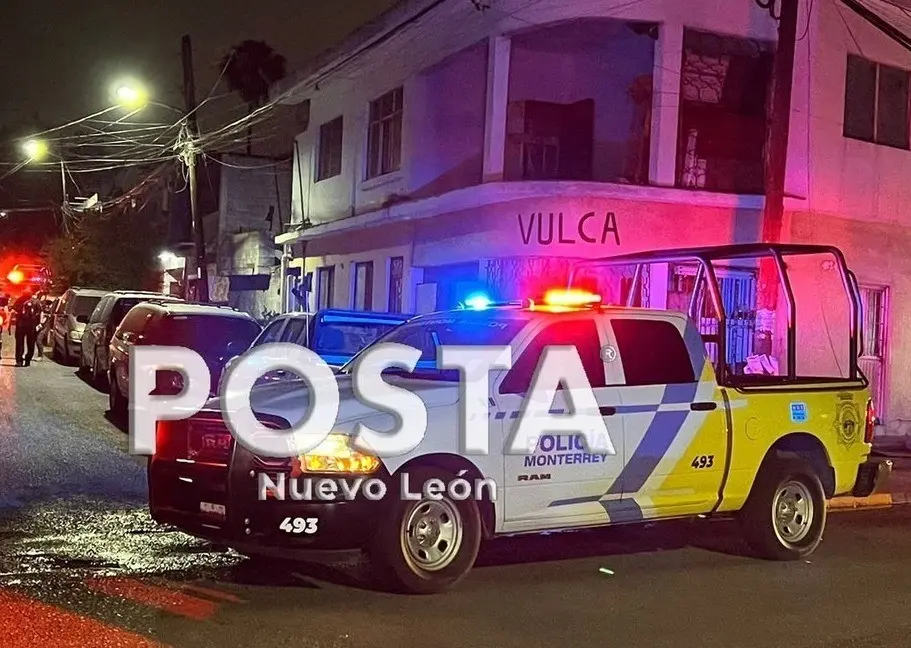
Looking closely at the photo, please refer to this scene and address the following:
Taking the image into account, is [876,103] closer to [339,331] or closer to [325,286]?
[339,331]

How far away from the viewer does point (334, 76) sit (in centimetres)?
2170

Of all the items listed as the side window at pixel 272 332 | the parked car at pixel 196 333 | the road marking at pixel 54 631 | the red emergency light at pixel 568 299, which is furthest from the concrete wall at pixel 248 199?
the road marking at pixel 54 631

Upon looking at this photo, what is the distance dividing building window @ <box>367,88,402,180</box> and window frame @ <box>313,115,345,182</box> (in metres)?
1.54

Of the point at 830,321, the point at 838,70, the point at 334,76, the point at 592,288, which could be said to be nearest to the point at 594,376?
the point at 592,288

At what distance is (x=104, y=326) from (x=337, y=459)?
12900 mm

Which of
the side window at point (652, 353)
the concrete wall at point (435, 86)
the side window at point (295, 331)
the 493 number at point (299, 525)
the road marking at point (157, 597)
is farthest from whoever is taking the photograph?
the concrete wall at point (435, 86)

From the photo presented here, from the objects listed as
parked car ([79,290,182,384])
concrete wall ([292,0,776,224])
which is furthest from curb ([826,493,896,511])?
parked car ([79,290,182,384])

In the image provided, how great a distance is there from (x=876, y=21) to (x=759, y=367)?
6210 millimetres

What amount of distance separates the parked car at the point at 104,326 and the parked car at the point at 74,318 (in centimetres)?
269

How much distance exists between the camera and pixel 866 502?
471 inches

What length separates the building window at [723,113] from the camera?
50.9ft

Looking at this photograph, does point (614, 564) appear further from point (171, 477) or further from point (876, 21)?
point (876, 21)

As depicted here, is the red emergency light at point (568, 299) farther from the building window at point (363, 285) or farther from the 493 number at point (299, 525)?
the building window at point (363, 285)

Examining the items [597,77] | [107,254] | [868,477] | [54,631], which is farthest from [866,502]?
[107,254]
